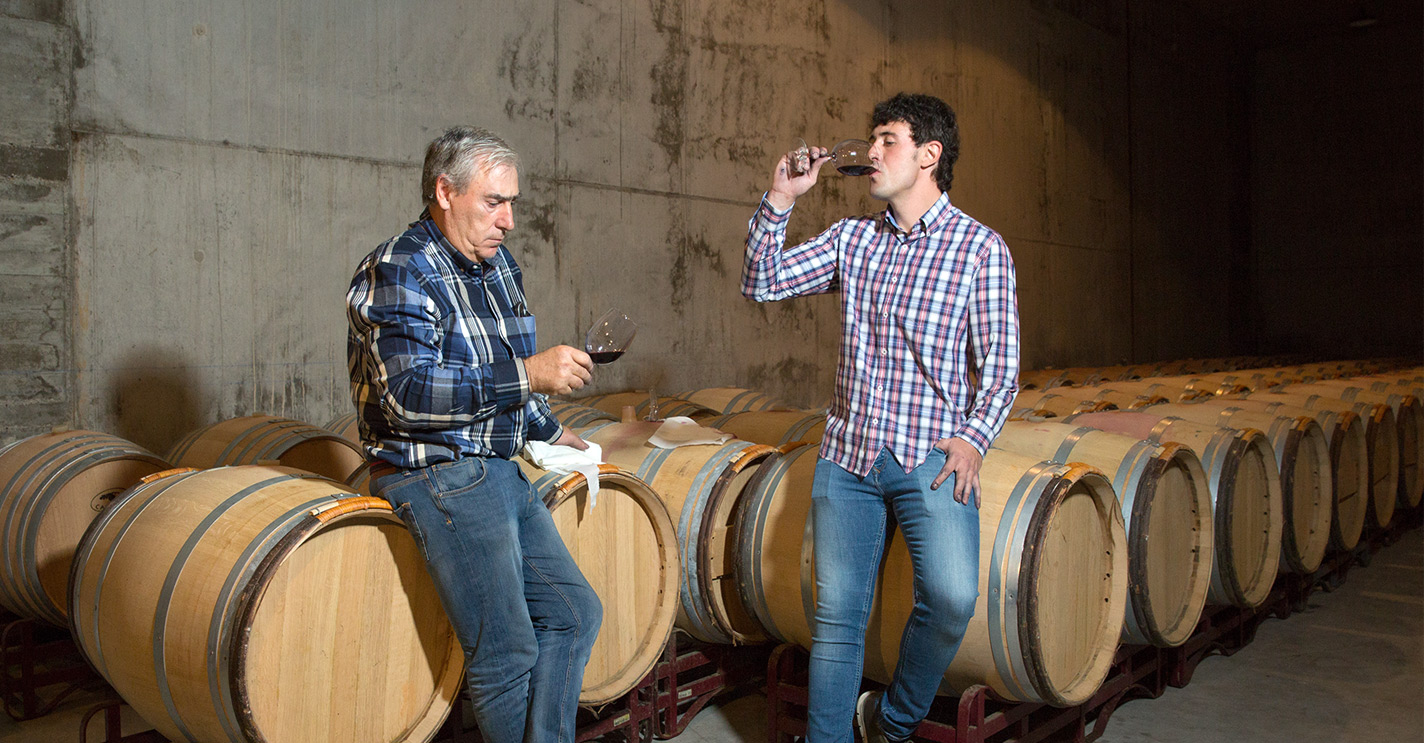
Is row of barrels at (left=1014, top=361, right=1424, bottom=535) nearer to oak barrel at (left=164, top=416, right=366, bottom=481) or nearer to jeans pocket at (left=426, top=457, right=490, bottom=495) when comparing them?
oak barrel at (left=164, top=416, right=366, bottom=481)

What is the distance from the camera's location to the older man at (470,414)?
2.01 metres

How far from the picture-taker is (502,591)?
2146 mm

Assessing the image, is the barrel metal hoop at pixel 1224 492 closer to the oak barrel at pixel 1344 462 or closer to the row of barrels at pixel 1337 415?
the row of barrels at pixel 1337 415

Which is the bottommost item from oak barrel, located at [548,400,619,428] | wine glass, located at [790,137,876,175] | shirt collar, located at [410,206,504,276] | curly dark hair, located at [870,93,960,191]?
oak barrel, located at [548,400,619,428]

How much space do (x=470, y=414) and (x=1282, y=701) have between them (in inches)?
130

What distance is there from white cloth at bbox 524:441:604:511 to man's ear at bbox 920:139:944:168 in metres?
1.12

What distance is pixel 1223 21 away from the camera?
15.1 metres

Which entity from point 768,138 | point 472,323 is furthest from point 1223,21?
point 472,323

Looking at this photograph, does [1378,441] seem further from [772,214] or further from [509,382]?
[509,382]

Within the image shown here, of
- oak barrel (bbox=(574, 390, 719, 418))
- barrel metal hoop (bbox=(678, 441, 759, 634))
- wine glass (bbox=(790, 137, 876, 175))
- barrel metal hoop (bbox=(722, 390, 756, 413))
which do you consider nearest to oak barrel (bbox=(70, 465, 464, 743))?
barrel metal hoop (bbox=(678, 441, 759, 634))

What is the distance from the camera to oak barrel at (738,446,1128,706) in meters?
2.65

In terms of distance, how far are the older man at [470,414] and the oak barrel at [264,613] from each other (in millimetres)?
231

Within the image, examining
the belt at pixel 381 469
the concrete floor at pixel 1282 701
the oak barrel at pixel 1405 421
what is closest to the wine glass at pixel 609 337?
the belt at pixel 381 469

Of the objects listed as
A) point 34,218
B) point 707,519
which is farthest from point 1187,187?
point 34,218
